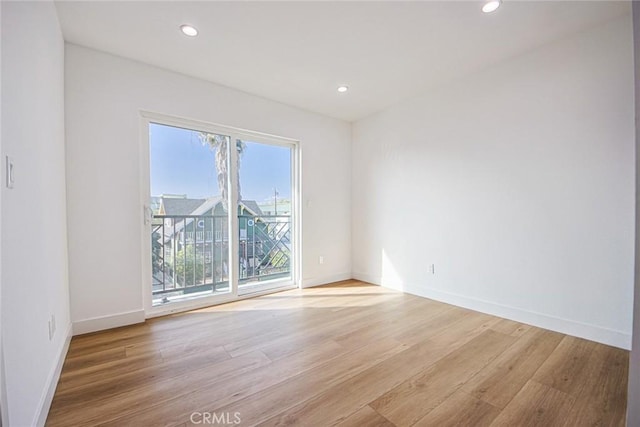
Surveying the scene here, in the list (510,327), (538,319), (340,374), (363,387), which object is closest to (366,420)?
(363,387)

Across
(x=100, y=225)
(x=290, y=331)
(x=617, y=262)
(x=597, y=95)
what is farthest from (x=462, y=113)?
(x=100, y=225)

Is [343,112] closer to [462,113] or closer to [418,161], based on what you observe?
[418,161]

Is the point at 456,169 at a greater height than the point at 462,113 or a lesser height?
lesser

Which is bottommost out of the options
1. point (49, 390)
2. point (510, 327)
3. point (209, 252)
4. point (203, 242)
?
point (510, 327)

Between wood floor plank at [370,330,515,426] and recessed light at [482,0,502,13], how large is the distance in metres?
2.49

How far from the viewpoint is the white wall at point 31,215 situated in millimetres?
1113

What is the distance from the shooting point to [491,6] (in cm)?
195

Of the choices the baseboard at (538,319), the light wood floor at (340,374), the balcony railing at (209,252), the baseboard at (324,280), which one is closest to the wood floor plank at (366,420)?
the light wood floor at (340,374)

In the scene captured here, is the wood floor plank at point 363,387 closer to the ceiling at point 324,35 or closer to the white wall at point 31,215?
the white wall at point 31,215

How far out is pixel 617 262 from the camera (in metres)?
2.13

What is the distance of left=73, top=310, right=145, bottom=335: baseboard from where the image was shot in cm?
236

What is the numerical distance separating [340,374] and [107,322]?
6.98 ft

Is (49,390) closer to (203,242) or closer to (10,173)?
(10,173)

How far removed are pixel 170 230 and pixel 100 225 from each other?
2.12ft
